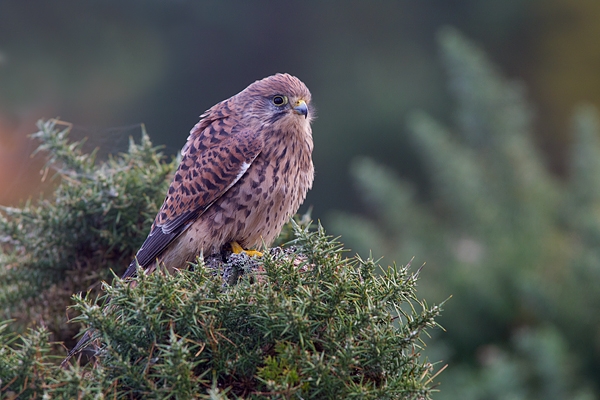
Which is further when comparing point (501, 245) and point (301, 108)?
point (501, 245)

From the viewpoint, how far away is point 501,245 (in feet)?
19.2

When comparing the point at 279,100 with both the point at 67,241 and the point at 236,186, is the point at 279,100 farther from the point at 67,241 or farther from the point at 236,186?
the point at 67,241

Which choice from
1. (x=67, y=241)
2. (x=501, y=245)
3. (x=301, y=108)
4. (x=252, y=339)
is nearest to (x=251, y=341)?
(x=252, y=339)

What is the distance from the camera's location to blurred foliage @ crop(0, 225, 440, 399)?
1.67 meters

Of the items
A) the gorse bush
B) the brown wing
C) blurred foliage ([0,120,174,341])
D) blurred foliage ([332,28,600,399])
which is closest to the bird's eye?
the brown wing

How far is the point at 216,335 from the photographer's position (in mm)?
1742

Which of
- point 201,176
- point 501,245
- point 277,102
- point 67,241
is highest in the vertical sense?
point 501,245

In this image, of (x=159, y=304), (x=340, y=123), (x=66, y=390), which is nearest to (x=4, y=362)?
(x=66, y=390)

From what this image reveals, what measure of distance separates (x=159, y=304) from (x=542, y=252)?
15.6ft

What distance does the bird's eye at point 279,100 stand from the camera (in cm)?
334

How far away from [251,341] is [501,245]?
446 centimetres

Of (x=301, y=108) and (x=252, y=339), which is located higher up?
(x=301, y=108)

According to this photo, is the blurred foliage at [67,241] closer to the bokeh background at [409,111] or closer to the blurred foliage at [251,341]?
the bokeh background at [409,111]

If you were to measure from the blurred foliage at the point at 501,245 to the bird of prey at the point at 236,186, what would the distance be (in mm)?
2387
